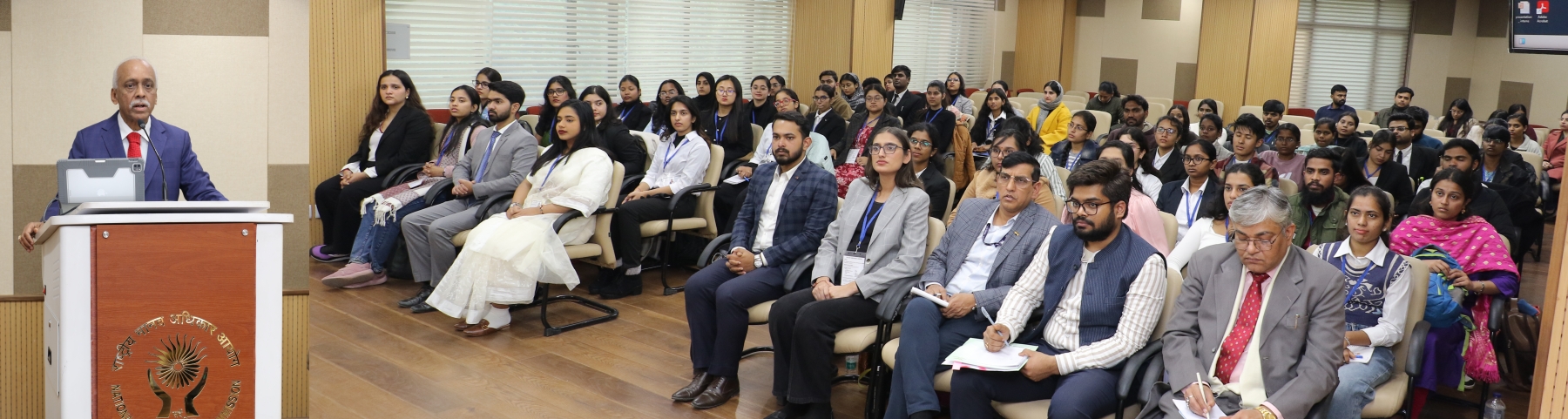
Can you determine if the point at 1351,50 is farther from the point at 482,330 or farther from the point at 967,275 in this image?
the point at 482,330

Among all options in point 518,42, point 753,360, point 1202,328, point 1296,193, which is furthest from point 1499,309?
point 518,42

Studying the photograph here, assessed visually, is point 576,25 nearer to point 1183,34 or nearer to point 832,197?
point 832,197

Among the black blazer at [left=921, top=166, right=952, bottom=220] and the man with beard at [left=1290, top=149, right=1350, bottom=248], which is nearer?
the man with beard at [left=1290, top=149, right=1350, bottom=248]

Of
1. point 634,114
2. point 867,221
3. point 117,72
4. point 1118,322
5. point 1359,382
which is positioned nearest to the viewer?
point 117,72

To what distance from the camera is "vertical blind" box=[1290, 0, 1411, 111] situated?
13.3 meters

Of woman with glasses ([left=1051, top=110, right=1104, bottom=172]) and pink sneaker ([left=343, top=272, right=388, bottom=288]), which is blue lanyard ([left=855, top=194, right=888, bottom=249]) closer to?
woman with glasses ([left=1051, top=110, right=1104, bottom=172])

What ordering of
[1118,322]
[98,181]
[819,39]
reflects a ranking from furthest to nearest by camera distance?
[819,39]
[1118,322]
[98,181]

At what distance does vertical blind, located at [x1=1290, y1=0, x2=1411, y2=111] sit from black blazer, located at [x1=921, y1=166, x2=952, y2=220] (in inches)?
388

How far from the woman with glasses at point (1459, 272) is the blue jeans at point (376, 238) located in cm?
452

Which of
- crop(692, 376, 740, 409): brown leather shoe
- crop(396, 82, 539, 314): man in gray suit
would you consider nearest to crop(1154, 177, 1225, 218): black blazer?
crop(692, 376, 740, 409): brown leather shoe

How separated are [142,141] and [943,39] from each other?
10.7 meters

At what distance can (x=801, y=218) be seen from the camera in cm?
420

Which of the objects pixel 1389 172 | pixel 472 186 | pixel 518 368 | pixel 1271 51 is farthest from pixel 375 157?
pixel 1271 51

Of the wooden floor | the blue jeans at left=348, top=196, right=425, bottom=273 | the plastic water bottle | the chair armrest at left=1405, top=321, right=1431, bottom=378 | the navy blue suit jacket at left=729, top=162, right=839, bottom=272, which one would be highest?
the navy blue suit jacket at left=729, top=162, right=839, bottom=272
